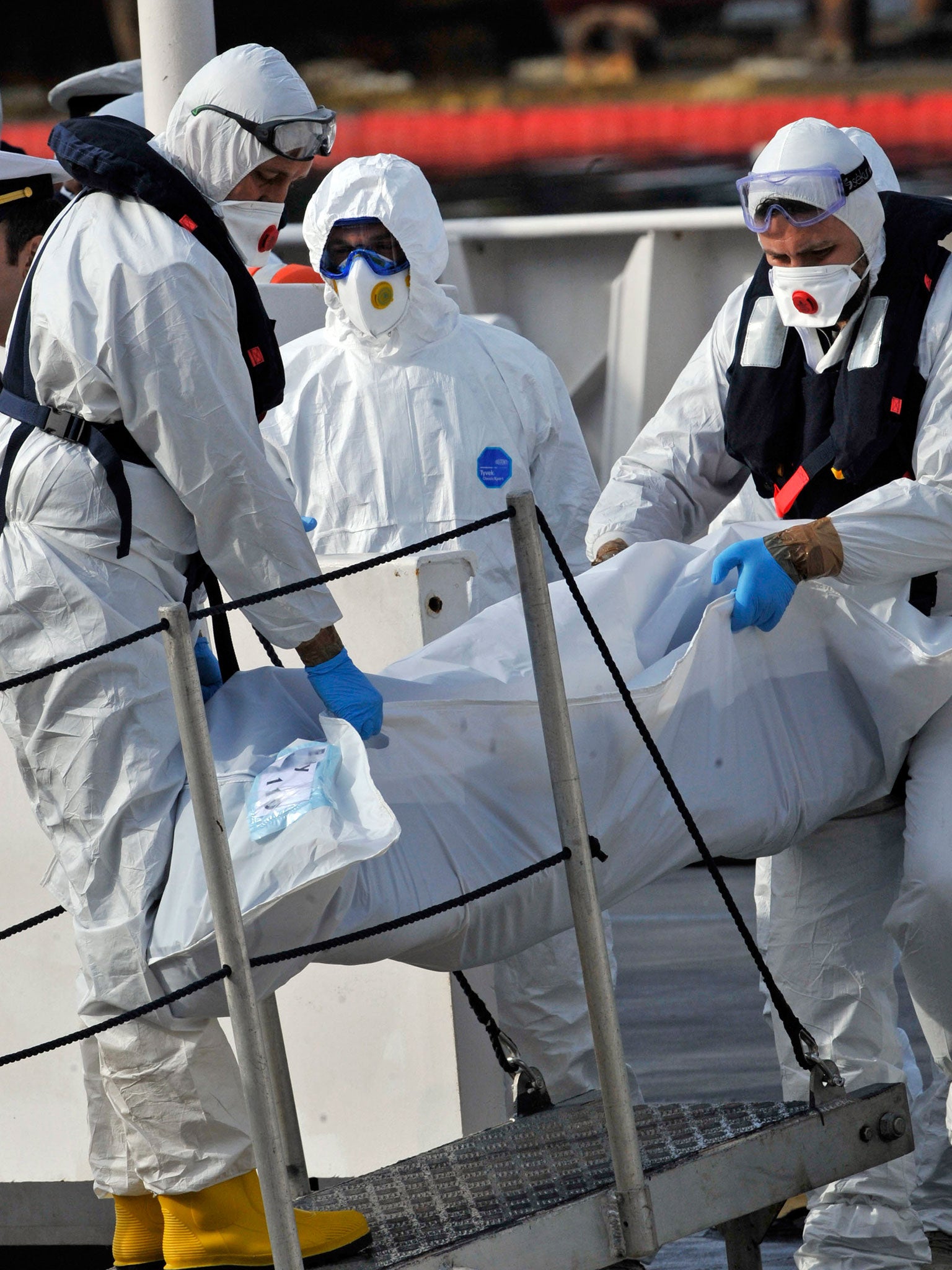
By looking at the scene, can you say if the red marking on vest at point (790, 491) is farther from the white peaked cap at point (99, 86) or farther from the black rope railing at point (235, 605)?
the white peaked cap at point (99, 86)

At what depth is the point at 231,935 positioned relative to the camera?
6.48ft

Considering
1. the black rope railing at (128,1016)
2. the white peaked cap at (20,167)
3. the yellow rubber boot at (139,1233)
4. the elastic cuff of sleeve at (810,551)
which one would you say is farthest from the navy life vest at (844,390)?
the yellow rubber boot at (139,1233)

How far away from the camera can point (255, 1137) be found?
1.97 m

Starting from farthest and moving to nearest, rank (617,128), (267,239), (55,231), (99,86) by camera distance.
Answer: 1. (617,128)
2. (99,86)
3. (267,239)
4. (55,231)

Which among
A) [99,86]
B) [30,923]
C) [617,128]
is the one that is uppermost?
[99,86]

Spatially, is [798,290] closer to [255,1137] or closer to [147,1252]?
[255,1137]

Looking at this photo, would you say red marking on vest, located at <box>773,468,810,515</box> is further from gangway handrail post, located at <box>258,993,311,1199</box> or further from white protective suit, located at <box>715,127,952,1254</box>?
gangway handrail post, located at <box>258,993,311,1199</box>

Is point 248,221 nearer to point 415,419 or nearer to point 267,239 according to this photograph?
point 267,239

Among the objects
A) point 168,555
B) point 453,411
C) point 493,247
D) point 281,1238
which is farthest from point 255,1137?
point 493,247

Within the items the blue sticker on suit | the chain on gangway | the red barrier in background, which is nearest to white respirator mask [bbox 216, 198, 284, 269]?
the chain on gangway

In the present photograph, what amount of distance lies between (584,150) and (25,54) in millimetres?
4978

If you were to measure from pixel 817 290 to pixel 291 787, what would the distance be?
123 centimetres

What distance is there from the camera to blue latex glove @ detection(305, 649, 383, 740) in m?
2.30

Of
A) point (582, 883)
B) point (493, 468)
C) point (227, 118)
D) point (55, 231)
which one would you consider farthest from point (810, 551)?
point (493, 468)
